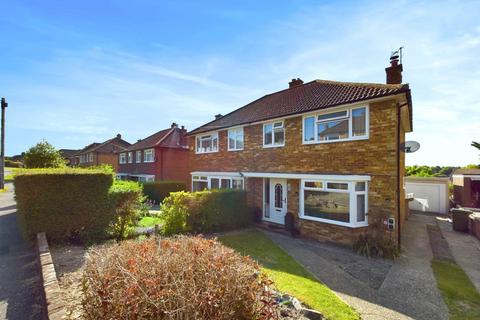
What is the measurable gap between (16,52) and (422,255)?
16.3 m

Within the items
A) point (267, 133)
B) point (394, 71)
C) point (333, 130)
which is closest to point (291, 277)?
point (333, 130)

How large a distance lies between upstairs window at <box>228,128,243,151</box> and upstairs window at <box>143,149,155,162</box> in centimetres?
1269

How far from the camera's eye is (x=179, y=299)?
2.92 m

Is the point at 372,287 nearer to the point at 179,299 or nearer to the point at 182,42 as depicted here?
the point at 179,299

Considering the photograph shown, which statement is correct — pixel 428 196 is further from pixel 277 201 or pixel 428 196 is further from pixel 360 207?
pixel 277 201

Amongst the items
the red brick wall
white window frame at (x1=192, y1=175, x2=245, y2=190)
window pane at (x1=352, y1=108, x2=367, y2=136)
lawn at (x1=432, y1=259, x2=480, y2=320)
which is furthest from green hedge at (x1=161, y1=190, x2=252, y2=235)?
lawn at (x1=432, y1=259, x2=480, y2=320)

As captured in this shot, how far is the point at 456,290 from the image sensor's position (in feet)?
21.1

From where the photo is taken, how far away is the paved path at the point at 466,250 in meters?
7.73

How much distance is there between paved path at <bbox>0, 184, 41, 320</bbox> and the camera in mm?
4609

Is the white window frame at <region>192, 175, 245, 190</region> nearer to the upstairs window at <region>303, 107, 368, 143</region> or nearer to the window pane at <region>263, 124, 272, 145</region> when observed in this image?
the window pane at <region>263, 124, 272, 145</region>

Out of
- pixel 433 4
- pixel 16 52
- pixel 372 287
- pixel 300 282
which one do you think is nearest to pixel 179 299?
pixel 300 282

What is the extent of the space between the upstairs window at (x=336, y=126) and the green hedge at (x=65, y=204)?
8052mm

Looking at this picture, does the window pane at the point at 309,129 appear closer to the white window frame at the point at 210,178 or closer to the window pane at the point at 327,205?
the window pane at the point at 327,205

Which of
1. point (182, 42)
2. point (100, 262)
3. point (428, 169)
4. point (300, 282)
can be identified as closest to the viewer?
point (100, 262)
